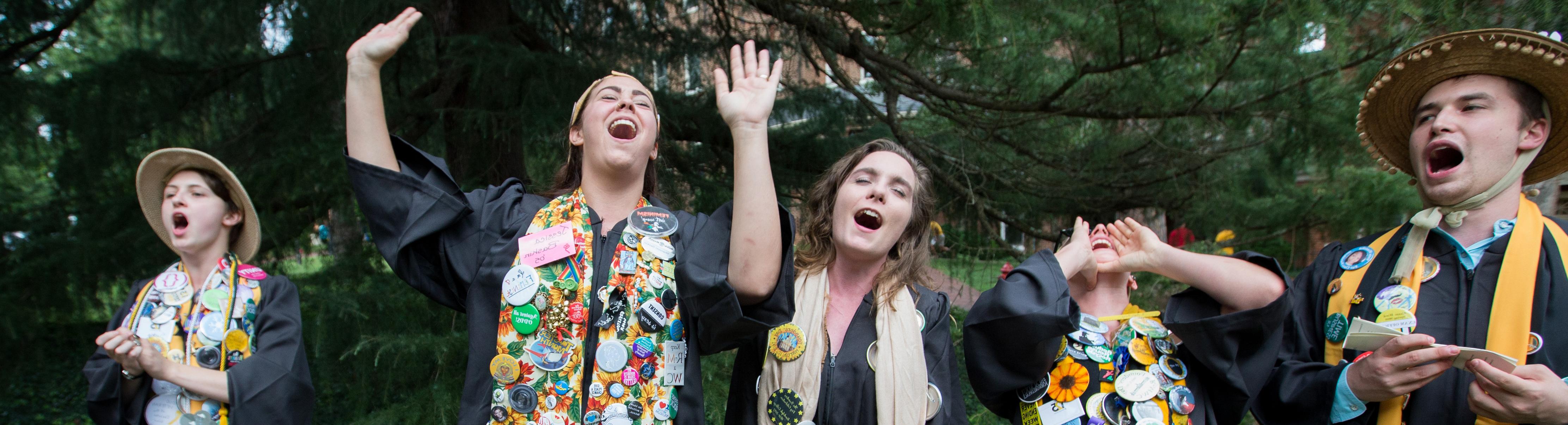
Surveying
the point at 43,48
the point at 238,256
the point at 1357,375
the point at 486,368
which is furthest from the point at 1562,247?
the point at 43,48

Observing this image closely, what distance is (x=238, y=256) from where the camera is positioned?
2697 mm

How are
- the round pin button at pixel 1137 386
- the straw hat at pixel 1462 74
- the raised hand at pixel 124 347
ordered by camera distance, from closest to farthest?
the straw hat at pixel 1462 74 < the round pin button at pixel 1137 386 < the raised hand at pixel 124 347

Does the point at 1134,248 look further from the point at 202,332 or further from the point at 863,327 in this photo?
the point at 202,332

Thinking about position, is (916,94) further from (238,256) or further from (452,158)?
→ (238,256)

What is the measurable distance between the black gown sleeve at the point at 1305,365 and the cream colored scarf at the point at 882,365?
0.93 metres

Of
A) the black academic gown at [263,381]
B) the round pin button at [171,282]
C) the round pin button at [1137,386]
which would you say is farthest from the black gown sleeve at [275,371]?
the round pin button at [1137,386]

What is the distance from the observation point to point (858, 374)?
79.9 inches

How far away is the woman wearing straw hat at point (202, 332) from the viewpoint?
2.31m

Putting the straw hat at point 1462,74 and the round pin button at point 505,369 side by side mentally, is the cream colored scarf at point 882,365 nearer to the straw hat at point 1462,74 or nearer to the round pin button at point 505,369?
the round pin button at point 505,369

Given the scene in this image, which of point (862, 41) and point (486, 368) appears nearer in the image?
point (486, 368)

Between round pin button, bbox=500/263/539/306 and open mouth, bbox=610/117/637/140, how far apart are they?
1.33ft

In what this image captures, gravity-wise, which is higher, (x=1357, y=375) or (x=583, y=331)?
(x=583, y=331)

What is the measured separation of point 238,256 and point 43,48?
2430mm

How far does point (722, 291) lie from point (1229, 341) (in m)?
1.29
